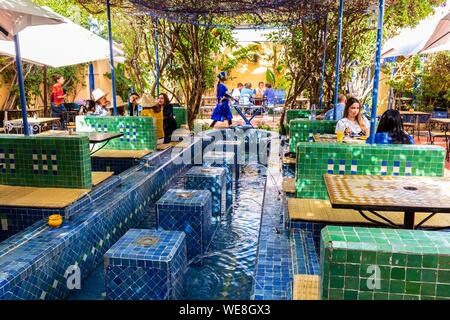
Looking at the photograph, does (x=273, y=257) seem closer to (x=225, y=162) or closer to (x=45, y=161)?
(x=45, y=161)

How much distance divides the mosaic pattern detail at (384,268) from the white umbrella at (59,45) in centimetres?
897

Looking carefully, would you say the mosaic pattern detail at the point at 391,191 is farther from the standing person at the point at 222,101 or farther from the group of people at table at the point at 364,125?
the standing person at the point at 222,101

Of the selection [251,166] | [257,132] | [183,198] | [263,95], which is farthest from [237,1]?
[263,95]

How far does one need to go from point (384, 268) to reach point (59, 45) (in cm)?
952

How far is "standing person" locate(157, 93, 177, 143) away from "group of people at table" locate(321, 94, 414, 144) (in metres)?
3.40

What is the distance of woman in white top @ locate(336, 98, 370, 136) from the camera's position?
20.1ft

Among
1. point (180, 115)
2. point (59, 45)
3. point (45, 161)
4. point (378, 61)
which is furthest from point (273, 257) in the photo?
point (59, 45)

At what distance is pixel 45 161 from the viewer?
482 cm

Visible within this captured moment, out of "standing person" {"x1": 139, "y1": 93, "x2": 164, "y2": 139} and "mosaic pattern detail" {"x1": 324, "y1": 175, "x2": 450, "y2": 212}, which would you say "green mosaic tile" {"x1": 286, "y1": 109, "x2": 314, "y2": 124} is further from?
"mosaic pattern detail" {"x1": 324, "y1": 175, "x2": 450, "y2": 212}

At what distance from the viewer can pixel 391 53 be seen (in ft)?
32.5

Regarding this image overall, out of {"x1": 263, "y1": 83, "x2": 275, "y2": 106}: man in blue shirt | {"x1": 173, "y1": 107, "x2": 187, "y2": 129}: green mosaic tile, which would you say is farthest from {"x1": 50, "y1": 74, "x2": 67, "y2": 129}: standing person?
{"x1": 263, "y1": 83, "x2": 275, "y2": 106}: man in blue shirt

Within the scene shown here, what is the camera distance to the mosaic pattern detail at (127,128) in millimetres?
7680

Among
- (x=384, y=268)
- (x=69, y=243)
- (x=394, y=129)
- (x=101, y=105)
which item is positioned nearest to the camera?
(x=384, y=268)
